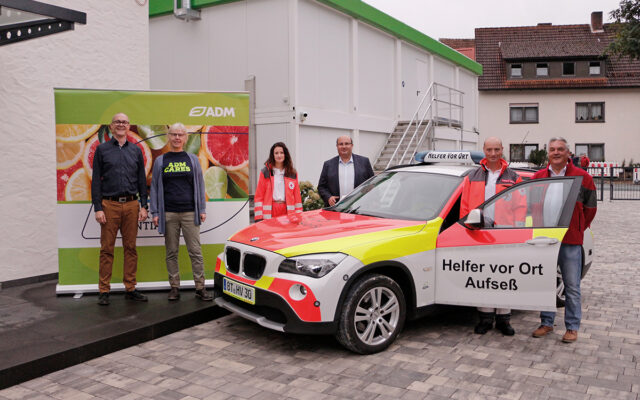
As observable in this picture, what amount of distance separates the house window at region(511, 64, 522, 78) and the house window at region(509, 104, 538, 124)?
7.16ft

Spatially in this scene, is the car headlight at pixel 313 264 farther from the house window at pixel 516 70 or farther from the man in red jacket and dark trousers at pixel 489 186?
the house window at pixel 516 70

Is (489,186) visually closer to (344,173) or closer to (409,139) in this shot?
(344,173)

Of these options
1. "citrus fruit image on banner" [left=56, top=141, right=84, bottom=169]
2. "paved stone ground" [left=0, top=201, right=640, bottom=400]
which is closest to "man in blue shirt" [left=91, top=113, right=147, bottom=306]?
"citrus fruit image on banner" [left=56, top=141, right=84, bottom=169]

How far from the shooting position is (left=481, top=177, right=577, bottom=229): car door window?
5.01 meters

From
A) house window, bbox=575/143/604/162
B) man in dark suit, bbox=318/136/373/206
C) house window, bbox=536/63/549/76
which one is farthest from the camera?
house window, bbox=536/63/549/76

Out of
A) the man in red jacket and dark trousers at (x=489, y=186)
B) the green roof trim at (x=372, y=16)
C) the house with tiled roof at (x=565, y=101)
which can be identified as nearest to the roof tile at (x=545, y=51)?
the house with tiled roof at (x=565, y=101)

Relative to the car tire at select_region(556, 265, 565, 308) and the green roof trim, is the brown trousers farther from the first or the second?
the green roof trim

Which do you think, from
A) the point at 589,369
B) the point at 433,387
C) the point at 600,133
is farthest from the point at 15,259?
the point at 600,133

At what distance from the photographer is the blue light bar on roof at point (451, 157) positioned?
6.83 metres

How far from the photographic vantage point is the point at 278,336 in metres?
5.41

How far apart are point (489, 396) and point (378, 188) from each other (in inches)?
109

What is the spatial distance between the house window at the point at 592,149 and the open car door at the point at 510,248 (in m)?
37.1

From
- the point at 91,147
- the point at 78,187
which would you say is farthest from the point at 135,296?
the point at 91,147

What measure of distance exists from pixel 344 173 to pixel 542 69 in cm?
3672
